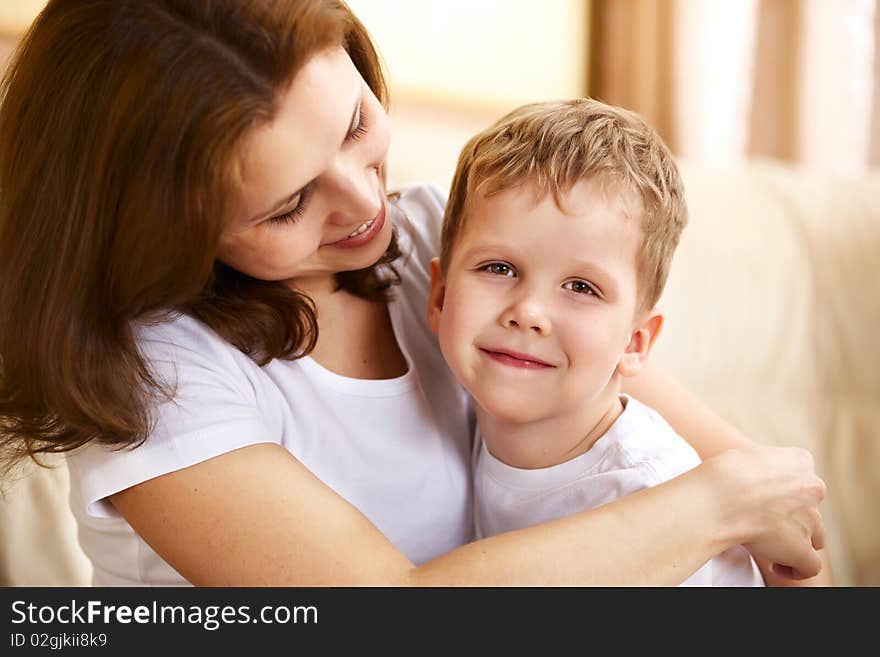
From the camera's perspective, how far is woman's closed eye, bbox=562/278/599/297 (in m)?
1.14

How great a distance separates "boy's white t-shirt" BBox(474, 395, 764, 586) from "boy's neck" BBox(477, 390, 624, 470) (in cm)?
1

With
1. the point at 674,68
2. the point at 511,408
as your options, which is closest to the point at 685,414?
the point at 511,408

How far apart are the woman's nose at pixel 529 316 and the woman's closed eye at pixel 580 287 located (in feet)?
0.14

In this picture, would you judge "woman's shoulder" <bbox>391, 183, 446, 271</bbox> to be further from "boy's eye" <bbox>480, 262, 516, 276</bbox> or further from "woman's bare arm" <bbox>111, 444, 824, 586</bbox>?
"woman's bare arm" <bbox>111, 444, 824, 586</bbox>

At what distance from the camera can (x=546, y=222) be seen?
3.65ft

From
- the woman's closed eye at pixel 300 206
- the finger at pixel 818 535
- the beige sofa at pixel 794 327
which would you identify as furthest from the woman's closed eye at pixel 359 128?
the beige sofa at pixel 794 327

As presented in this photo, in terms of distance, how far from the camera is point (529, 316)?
1109 mm

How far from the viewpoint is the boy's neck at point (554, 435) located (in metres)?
1.23

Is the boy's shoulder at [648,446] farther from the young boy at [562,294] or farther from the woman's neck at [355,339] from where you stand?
the woman's neck at [355,339]

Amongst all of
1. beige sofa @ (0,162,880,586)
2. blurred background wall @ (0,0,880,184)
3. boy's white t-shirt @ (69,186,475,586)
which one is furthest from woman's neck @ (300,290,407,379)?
blurred background wall @ (0,0,880,184)

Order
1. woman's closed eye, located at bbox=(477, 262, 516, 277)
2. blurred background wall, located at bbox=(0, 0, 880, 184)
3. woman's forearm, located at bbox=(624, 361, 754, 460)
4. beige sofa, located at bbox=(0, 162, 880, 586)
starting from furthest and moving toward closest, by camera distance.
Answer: blurred background wall, located at bbox=(0, 0, 880, 184)
beige sofa, located at bbox=(0, 162, 880, 586)
woman's forearm, located at bbox=(624, 361, 754, 460)
woman's closed eye, located at bbox=(477, 262, 516, 277)

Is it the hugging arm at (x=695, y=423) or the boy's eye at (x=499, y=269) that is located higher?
the boy's eye at (x=499, y=269)

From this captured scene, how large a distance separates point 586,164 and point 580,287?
14cm
